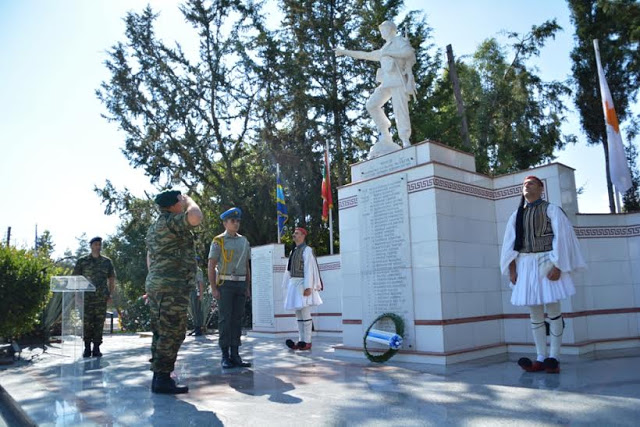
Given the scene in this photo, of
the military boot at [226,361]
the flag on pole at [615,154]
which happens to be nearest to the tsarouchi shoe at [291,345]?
the military boot at [226,361]

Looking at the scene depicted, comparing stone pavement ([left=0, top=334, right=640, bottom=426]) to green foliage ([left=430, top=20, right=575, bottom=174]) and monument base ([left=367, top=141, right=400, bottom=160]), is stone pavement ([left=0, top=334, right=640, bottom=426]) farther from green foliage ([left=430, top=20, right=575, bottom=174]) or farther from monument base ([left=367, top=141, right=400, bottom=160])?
green foliage ([left=430, top=20, right=575, bottom=174])

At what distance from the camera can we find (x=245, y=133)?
2139cm

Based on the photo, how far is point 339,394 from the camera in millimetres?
4336

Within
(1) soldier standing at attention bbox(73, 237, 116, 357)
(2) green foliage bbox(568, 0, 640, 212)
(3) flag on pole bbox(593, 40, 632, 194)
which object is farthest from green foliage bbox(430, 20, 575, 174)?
(1) soldier standing at attention bbox(73, 237, 116, 357)

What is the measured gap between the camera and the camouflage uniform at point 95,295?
7.86 meters

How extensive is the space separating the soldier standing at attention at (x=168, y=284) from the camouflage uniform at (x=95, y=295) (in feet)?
12.4

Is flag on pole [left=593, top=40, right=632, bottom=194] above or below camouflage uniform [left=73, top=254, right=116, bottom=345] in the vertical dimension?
above

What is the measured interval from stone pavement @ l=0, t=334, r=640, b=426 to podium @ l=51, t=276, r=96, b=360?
732 mm

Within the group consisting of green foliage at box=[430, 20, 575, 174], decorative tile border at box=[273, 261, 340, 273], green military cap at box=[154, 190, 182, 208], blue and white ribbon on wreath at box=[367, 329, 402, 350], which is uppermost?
green foliage at box=[430, 20, 575, 174]

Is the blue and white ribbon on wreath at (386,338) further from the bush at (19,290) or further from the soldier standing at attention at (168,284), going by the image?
the bush at (19,290)

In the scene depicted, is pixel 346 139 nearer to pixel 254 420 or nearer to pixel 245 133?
pixel 245 133

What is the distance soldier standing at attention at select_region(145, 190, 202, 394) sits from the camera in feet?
14.9

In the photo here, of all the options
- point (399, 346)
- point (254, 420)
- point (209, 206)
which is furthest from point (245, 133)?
point (254, 420)

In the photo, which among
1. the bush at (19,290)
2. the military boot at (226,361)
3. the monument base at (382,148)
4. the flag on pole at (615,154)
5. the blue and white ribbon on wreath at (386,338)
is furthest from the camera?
the flag on pole at (615,154)
